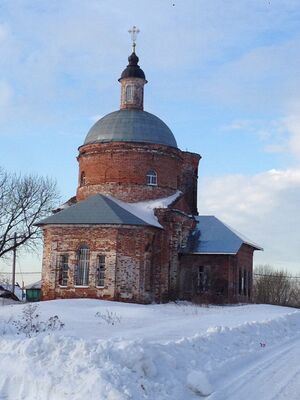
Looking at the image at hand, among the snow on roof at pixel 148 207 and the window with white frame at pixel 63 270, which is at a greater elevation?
the snow on roof at pixel 148 207

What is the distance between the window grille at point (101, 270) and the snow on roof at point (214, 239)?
4.97 meters

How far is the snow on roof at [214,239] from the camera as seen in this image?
95.8 feet

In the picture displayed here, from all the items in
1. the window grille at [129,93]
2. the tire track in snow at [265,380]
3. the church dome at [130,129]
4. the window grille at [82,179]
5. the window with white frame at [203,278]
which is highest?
the window grille at [129,93]

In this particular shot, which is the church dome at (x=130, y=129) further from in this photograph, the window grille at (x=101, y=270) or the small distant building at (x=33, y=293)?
the small distant building at (x=33, y=293)

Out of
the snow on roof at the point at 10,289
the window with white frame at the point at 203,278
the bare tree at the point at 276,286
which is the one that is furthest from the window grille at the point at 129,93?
the bare tree at the point at 276,286

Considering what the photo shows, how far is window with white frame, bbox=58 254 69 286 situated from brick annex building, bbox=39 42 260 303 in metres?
0.04

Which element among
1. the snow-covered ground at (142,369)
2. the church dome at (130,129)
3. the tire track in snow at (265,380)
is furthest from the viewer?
the church dome at (130,129)

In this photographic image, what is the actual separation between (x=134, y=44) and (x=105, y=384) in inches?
1097

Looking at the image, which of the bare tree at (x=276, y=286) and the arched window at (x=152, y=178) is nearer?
the arched window at (x=152, y=178)

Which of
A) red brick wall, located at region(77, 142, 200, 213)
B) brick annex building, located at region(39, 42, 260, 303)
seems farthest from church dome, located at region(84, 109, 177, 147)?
red brick wall, located at region(77, 142, 200, 213)

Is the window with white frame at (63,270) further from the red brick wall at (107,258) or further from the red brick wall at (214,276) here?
the red brick wall at (214,276)

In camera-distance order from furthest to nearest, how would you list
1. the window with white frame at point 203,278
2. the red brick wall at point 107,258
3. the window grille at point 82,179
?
1. the window grille at point 82,179
2. the window with white frame at point 203,278
3. the red brick wall at point 107,258

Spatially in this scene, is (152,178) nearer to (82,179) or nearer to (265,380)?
(82,179)

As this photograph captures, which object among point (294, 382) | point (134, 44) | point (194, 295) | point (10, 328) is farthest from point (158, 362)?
point (134, 44)
